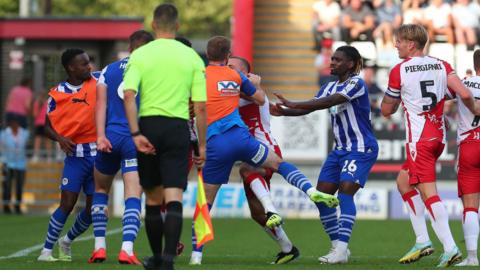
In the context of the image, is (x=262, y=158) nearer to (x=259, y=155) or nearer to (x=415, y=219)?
(x=259, y=155)

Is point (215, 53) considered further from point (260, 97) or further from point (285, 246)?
point (285, 246)

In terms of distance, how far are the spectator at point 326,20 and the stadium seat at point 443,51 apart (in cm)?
210

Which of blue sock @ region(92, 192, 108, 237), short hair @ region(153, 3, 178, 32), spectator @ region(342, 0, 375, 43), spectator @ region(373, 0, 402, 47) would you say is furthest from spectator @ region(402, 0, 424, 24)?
short hair @ region(153, 3, 178, 32)

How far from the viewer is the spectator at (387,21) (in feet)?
83.4

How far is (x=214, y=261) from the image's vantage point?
11.6m

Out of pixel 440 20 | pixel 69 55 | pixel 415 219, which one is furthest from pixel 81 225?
pixel 440 20

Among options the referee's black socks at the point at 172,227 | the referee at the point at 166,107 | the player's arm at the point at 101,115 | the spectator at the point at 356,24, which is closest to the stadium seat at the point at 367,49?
the spectator at the point at 356,24

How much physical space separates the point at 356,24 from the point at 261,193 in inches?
575

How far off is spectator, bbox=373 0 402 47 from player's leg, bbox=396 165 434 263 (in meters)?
14.2

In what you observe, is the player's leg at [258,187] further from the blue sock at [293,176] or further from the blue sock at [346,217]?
the blue sock at [346,217]

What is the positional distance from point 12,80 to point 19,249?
68.5 ft

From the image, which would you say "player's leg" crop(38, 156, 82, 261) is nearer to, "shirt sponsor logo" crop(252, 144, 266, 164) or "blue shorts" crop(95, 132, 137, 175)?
"blue shorts" crop(95, 132, 137, 175)

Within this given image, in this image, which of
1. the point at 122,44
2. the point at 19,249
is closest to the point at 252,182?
the point at 19,249

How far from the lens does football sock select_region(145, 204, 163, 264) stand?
9344mm
